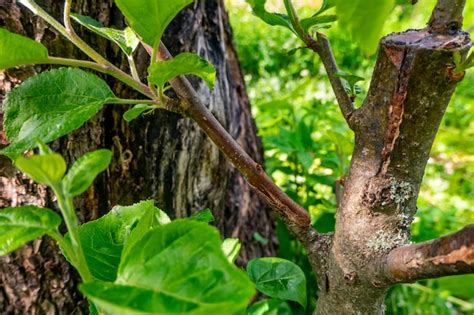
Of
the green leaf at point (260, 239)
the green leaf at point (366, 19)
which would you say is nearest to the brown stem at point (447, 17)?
the green leaf at point (366, 19)

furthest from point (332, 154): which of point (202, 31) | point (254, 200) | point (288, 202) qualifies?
point (288, 202)

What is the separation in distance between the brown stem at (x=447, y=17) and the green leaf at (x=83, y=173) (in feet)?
0.89

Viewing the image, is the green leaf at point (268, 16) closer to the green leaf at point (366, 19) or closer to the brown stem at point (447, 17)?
the brown stem at point (447, 17)

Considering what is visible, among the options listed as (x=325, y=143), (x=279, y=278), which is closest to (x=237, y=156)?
(x=279, y=278)

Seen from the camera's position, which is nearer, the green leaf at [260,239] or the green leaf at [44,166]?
the green leaf at [44,166]

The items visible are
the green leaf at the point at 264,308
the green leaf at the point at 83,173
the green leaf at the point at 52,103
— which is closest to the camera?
the green leaf at the point at 83,173

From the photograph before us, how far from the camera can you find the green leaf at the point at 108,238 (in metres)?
0.44

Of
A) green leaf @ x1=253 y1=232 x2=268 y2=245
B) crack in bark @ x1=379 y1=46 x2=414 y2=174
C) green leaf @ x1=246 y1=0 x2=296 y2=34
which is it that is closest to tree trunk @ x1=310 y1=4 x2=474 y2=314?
crack in bark @ x1=379 y1=46 x2=414 y2=174

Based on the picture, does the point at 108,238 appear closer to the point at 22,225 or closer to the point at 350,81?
the point at 22,225

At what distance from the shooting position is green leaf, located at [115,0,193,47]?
1.12 ft

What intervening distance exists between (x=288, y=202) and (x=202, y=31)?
0.42 meters

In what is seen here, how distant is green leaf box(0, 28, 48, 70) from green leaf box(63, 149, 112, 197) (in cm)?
11

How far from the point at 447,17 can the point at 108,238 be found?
33 cm

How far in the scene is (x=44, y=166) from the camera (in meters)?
0.28
